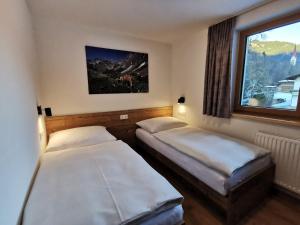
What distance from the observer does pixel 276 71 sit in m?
1.90

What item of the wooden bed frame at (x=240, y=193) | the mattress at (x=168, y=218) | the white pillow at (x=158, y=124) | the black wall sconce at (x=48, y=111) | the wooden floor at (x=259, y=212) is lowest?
the wooden floor at (x=259, y=212)

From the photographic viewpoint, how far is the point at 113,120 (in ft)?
9.16

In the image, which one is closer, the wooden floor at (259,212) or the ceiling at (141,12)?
the wooden floor at (259,212)

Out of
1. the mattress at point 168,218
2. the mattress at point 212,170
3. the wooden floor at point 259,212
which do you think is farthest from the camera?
the wooden floor at point 259,212

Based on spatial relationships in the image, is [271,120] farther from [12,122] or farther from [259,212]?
[12,122]

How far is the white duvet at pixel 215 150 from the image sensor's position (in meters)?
1.49

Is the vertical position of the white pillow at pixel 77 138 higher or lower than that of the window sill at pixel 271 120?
lower

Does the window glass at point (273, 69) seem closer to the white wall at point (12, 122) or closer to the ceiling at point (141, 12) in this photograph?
the ceiling at point (141, 12)

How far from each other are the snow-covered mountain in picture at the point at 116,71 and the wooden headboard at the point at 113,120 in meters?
0.41

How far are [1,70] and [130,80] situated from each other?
2049 mm

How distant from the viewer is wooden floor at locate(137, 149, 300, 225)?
1502 millimetres

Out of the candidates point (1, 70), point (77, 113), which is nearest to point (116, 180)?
point (1, 70)

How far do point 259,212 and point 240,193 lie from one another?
0.43 m

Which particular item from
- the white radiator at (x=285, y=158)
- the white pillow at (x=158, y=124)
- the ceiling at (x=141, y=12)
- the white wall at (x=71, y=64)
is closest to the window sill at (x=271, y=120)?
the white radiator at (x=285, y=158)
